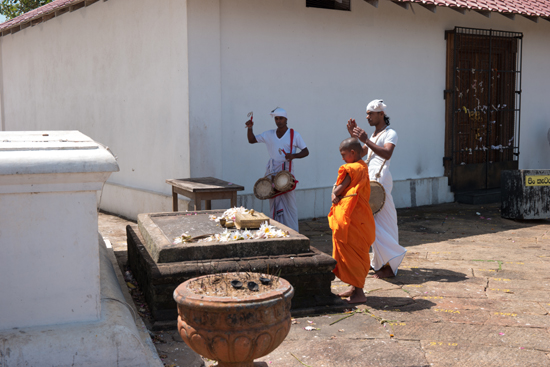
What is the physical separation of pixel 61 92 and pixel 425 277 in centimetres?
842

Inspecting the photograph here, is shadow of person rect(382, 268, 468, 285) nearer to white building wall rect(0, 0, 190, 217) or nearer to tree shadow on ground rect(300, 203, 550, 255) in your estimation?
tree shadow on ground rect(300, 203, 550, 255)

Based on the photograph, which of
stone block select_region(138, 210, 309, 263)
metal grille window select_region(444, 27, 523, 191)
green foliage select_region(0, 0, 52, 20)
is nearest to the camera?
stone block select_region(138, 210, 309, 263)

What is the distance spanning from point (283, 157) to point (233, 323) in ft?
14.1

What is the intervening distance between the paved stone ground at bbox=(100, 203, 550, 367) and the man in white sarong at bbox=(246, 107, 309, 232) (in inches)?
19.7

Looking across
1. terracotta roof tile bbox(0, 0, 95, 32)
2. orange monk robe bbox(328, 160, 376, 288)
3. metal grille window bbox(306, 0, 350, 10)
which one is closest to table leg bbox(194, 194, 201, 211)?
orange monk robe bbox(328, 160, 376, 288)

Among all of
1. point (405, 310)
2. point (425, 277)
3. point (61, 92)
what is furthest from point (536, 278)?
point (61, 92)

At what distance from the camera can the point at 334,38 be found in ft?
28.8

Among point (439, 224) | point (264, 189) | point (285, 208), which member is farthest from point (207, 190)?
point (439, 224)

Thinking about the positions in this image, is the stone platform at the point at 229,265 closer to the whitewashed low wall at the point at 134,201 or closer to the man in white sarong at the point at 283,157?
the man in white sarong at the point at 283,157

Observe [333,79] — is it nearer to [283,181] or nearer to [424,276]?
[283,181]

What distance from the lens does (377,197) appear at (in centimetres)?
538

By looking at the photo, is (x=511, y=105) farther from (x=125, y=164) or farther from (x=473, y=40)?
(x=125, y=164)

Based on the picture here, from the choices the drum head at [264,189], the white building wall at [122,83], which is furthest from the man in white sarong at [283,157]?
the white building wall at [122,83]

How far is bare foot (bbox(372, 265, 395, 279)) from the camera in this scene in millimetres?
5523
